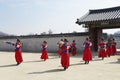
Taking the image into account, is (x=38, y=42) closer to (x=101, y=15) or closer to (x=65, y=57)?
(x=101, y=15)

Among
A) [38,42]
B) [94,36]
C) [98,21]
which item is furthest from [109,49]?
[38,42]

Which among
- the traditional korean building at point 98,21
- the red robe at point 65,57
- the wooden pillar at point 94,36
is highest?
the traditional korean building at point 98,21

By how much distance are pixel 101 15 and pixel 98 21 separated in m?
1.66

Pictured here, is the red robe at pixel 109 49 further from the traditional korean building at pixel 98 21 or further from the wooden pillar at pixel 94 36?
the wooden pillar at pixel 94 36

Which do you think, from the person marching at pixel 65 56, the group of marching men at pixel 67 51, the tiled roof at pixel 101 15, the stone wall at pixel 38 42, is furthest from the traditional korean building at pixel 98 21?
the person marching at pixel 65 56

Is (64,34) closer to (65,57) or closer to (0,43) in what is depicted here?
(0,43)

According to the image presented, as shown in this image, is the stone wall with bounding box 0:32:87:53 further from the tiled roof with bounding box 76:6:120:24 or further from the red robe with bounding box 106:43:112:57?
the red robe with bounding box 106:43:112:57

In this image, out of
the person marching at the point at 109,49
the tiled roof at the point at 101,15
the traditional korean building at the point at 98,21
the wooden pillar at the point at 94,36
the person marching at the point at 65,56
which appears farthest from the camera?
the wooden pillar at the point at 94,36

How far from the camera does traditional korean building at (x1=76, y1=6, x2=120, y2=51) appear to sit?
24.3 meters

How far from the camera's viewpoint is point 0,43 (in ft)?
129

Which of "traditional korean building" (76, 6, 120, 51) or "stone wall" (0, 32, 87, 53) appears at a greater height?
"traditional korean building" (76, 6, 120, 51)

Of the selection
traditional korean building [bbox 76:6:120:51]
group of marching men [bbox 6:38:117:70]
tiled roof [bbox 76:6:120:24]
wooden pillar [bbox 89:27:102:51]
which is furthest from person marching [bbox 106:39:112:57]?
wooden pillar [bbox 89:27:102:51]

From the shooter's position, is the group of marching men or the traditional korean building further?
the traditional korean building

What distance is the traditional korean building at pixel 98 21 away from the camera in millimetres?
24312
